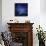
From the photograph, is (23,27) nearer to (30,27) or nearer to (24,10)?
(30,27)

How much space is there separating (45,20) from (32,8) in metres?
0.84

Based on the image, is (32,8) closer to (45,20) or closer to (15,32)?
(45,20)

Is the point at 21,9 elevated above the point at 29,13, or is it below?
above

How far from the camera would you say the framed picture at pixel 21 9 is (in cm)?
626

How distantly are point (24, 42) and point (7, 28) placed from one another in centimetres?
93

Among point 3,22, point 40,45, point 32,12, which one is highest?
point 32,12

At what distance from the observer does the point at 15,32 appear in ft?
20.3

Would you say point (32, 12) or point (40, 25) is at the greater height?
point (32, 12)

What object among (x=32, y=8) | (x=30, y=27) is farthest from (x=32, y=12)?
(x=30, y=27)

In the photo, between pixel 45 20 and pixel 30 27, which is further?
pixel 45 20

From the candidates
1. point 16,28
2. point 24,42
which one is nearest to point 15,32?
point 16,28

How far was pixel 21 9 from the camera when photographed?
20.6 ft

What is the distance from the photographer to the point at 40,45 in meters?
6.11

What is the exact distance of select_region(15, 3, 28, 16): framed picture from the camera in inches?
246
